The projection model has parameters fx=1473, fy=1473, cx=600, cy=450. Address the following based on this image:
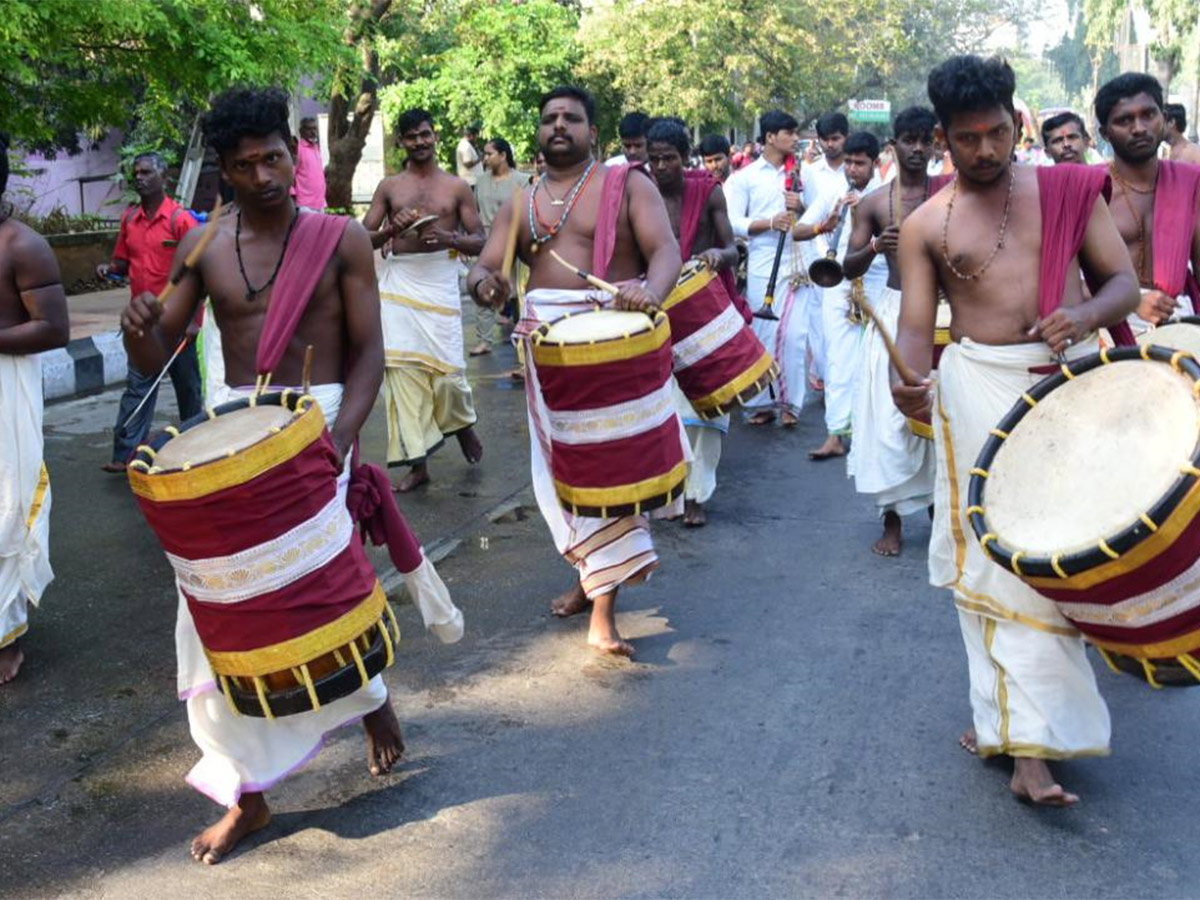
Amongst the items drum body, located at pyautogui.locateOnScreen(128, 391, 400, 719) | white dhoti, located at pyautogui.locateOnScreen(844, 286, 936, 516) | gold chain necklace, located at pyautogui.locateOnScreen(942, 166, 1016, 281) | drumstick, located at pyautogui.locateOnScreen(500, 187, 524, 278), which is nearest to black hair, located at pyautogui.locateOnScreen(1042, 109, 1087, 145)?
white dhoti, located at pyautogui.locateOnScreen(844, 286, 936, 516)

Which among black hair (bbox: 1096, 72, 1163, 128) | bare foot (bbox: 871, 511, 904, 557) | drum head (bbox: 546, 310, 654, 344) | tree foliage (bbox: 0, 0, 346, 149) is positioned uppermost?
tree foliage (bbox: 0, 0, 346, 149)

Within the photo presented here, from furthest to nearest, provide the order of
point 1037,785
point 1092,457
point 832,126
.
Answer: point 832,126 → point 1037,785 → point 1092,457

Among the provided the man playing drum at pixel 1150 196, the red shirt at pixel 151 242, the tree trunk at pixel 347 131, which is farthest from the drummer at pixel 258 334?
the tree trunk at pixel 347 131

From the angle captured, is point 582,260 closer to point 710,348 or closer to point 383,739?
point 710,348

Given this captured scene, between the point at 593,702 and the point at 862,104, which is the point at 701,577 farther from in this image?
the point at 862,104

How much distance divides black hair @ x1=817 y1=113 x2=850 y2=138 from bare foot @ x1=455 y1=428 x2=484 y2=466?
3.73 meters

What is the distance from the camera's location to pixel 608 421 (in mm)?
5129

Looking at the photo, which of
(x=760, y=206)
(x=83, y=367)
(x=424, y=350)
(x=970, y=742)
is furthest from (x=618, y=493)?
(x=83, y=367)

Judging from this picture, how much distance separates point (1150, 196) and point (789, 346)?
177 inches

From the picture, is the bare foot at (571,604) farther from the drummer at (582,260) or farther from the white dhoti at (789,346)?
the white dhoti at (789,346)

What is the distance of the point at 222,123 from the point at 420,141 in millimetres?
4366

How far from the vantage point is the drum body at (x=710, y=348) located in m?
6.50

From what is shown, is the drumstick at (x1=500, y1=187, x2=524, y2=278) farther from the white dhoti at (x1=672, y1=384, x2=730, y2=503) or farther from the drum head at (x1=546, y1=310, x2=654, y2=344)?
the white dhoti at (x1=672, y1=384, x2=730, y2=503)

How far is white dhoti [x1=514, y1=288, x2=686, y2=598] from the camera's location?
5402 millimetres
